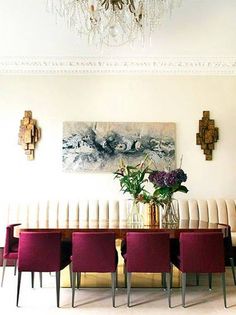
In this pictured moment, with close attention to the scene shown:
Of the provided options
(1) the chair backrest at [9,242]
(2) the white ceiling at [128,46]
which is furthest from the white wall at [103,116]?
(1) the chair backrest at [9,242]

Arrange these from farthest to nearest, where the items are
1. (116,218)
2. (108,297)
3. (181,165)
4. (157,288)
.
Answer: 1. (181,165)
2. (116,218)
3. (157,288)
4. (108,297)

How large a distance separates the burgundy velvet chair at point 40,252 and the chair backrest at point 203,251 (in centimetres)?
120

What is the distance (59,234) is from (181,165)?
2.88 metres

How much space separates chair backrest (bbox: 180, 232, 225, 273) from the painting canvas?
7.79 ft

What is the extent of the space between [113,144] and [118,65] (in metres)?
1.32

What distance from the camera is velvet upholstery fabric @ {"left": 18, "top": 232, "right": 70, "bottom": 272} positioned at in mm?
3195

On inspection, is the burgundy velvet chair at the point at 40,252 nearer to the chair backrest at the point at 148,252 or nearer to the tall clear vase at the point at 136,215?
the chair backrest at the point at 148,252

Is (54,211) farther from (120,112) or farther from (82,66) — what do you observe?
(82,66)

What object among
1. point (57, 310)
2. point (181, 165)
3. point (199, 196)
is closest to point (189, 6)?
point (181, 165)

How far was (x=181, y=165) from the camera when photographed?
5523mm

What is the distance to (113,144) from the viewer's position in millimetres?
5523

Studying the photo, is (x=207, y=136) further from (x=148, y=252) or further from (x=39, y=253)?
(x=39, y=253)

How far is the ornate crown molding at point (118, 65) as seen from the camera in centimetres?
550

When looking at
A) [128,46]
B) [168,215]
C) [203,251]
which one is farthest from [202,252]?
[128,46]
